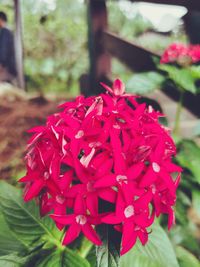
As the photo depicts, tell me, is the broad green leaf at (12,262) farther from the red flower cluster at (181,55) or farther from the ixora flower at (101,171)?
the red flower cluster at (181,55)

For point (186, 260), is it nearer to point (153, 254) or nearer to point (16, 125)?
point (153, 254)

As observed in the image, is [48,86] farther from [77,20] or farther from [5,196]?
[5,196]

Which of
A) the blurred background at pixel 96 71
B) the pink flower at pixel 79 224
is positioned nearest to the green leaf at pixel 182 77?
the blurred background at pixel 96 71

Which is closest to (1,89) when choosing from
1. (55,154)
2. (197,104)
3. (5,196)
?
(197,104)

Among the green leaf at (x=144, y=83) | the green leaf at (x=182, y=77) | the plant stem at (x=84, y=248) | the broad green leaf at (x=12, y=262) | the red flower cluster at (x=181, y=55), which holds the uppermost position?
the red flower cluster at (x=181, y=55)

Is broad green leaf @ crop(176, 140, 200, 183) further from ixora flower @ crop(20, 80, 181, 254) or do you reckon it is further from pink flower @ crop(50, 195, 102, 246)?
pink flower @ crop(50, 195, 102, 246)
